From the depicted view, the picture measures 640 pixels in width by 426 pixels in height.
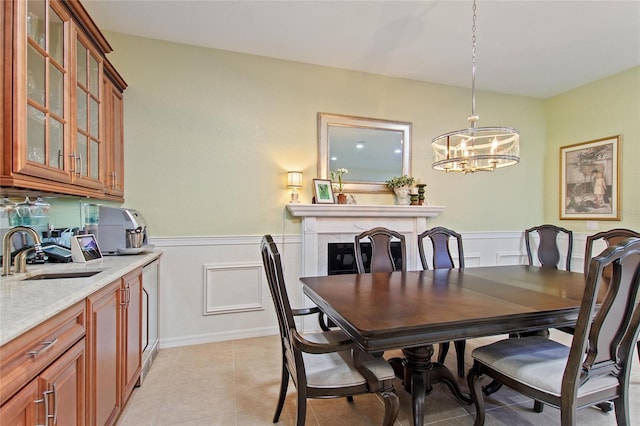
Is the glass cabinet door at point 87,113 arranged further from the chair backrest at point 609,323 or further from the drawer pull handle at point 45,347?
the chair backrest at point 609,323

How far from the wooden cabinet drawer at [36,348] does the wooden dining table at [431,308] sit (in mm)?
1113

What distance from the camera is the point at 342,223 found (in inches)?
135

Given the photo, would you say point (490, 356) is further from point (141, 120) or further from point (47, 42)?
point (141, 120)

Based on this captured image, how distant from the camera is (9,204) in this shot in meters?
1.82

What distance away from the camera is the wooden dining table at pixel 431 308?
1324 millimetres

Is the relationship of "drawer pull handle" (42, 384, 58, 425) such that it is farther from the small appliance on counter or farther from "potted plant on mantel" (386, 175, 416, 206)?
"potted plant on mantel" (386, 175, 416, 206)

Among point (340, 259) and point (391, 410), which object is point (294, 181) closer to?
point (340, 259)

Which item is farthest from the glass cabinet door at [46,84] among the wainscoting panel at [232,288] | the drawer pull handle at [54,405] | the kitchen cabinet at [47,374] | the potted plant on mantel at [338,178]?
the potted plant on mantel at [338,178]

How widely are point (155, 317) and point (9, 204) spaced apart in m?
1.34

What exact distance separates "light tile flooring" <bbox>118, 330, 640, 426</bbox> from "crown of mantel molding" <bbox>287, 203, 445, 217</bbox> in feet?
4.95

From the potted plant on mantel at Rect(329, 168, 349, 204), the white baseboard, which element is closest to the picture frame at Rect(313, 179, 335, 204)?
the potted plant on mantel at Rect(329, 168, 349, 204)

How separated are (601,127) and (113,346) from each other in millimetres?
5409

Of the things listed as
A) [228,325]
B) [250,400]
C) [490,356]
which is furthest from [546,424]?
[228,325]

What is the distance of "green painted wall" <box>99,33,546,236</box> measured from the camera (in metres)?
2.94
